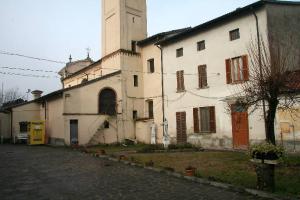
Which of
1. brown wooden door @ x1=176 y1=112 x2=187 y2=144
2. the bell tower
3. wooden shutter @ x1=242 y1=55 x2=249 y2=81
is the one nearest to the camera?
wooden shutter @ x1=242 y1=55 x2=249 y2=81

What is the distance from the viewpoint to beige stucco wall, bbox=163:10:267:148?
18.8 m

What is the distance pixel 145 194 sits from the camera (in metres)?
8.54

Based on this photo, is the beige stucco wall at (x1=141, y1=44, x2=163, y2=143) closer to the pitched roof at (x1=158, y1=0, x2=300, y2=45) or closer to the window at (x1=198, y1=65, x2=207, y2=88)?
the pitched roof at (x1=158, y1=0, x2=300, y2=45)

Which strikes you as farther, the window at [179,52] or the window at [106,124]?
the window at [106,124]

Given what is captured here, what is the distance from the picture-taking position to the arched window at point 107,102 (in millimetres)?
27000

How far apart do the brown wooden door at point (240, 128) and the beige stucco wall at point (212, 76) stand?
29 centimetres

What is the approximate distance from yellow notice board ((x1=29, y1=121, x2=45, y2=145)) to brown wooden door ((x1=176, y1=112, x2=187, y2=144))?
12.1 m

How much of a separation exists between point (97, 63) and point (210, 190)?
25.3 metres

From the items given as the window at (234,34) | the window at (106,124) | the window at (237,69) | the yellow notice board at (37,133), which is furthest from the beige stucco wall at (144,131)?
the window at (234,34)

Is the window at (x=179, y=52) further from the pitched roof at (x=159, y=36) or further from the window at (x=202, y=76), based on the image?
the pitched roof at (x=159, y=36)

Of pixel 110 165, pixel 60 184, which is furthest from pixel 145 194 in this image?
pixel 110 165

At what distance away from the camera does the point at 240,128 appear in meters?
19.3

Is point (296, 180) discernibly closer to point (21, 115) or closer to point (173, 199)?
point (173, 199)

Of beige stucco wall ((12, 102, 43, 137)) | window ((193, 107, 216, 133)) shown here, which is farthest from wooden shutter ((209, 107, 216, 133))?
beige stucco wall ((12, 102, 43, 137))
